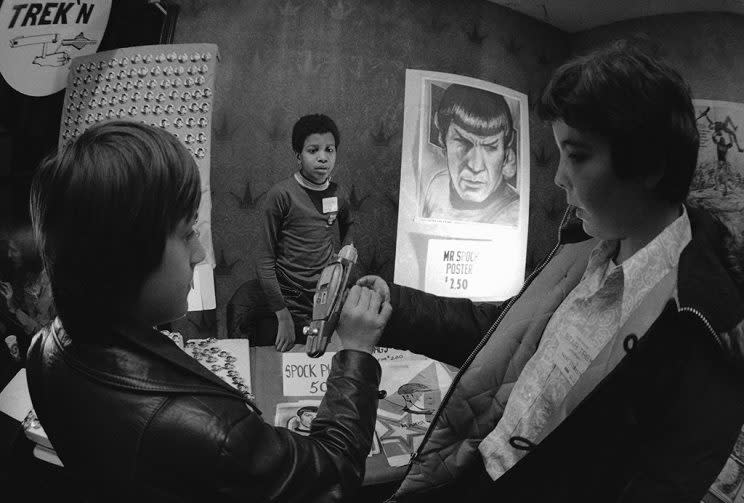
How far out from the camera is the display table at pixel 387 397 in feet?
4.90

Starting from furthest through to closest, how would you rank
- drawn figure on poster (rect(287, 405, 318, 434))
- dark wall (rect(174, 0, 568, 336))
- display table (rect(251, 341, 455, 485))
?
dark wall (rect(174, 0, 568, 336)) < drawn figure on poster (rect(287, 405, 318, 434)) < display table (rect(251, 341, 455, 485))

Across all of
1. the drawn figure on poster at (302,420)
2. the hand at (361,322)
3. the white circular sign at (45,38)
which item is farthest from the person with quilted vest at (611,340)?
the white circular sign at (45,38)

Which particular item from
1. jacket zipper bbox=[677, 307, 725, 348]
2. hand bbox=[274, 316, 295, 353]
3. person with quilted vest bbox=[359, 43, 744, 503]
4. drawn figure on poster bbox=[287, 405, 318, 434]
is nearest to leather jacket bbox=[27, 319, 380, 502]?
person with quilted vest bbox=[359, 43, 744, 503]

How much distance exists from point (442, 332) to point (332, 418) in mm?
504

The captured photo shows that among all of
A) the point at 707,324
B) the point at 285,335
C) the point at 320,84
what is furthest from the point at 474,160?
the point at 707,324

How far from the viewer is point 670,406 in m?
0.74

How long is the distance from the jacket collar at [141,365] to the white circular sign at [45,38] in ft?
6.10

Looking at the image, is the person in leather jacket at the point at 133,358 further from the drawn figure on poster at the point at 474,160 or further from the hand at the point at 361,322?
the drawn figure on poster at the point at 474,160

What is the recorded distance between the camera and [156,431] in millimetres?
653

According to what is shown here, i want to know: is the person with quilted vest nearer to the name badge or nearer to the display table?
the display table

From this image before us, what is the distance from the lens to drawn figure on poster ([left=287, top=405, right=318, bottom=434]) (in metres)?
1.61

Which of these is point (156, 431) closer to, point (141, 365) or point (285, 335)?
point (141, 365)

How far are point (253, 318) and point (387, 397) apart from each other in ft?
3.15

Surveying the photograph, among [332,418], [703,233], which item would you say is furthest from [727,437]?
[332,418]
